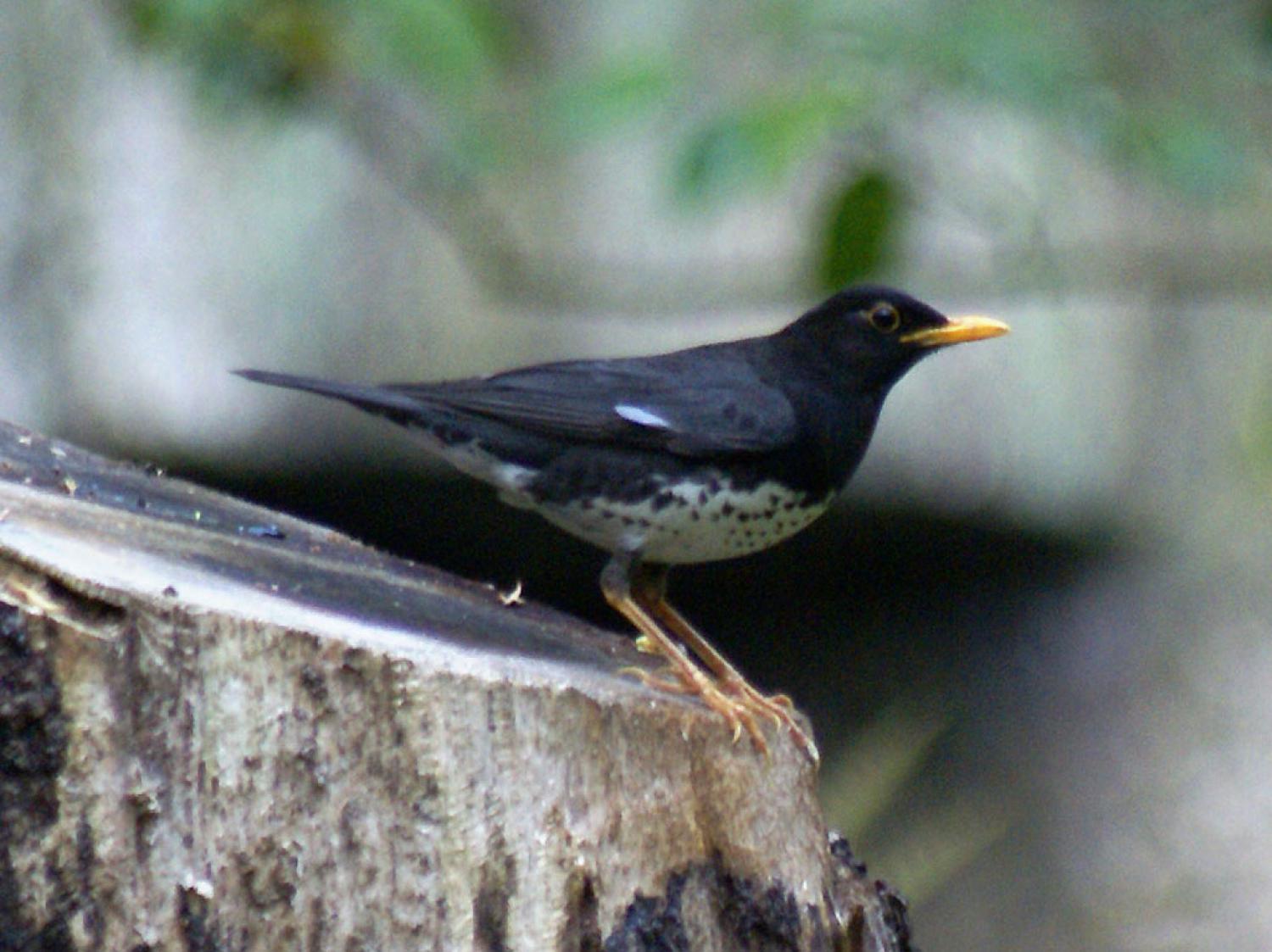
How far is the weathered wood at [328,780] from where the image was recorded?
2.65m

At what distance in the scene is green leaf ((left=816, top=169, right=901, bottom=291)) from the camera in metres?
4.62

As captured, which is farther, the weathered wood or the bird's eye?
the bird's eye

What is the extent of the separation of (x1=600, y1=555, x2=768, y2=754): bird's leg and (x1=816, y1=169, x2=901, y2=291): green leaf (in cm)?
90

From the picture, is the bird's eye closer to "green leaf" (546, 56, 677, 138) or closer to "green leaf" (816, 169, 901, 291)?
"green leaf" (816, 169, 901, 291)

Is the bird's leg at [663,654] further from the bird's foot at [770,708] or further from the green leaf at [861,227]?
the green leaf at [861,227]


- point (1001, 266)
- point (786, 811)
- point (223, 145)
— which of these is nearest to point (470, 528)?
point (223, 145)

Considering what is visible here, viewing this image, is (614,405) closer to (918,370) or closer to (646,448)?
(646,448)

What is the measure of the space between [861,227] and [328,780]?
2.33 metres

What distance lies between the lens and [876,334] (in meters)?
4.78

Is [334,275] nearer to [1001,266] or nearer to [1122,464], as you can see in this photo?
[1001,266]

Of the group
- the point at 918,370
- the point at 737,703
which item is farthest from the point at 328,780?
the point at 918,370

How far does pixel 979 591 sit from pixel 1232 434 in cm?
110

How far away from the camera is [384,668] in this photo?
9.32ft

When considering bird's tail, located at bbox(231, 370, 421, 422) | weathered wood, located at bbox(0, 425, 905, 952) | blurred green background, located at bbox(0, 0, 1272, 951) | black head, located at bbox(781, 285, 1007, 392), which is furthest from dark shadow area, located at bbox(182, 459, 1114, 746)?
weathered wood, located at bbox(0, 425, 905, 952)
